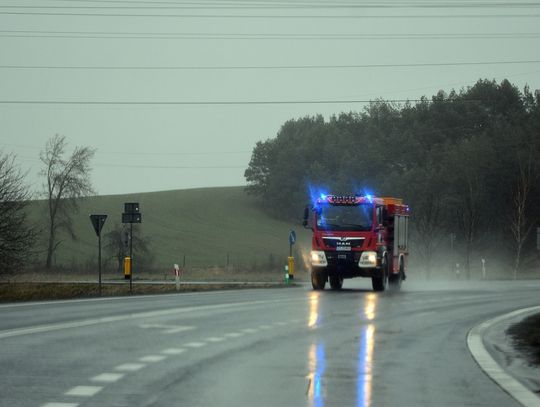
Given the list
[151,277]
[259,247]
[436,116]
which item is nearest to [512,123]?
[436,116]

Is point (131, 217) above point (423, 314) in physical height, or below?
above

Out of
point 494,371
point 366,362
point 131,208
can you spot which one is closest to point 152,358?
point 366,362

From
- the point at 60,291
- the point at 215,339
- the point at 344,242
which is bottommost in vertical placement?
the point at 215,339

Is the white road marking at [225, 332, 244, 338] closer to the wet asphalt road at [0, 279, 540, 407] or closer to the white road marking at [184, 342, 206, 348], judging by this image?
the wet asphalt road at [0, 279, 540, 407]

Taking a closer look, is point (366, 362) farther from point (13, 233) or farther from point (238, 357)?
point (13, 233)

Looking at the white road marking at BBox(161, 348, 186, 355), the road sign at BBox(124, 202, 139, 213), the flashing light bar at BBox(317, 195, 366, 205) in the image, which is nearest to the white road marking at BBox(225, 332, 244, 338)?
the white road marking at BBox(161, 348, 186, 355)

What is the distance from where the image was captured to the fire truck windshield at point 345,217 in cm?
3700

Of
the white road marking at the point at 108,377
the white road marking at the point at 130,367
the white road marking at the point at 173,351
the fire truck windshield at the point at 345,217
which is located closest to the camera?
the white road marking at the point at 108,377

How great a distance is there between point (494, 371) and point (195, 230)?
96170 millimetres

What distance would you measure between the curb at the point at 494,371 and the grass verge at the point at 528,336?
505mm

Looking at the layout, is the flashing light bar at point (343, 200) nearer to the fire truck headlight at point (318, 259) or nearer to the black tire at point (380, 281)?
the fire truck headlight at point (318, 259)

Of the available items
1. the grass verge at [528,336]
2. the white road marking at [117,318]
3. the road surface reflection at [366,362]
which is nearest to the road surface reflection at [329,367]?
the road surface reflection at [366,362]

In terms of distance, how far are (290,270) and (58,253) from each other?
1604 inches

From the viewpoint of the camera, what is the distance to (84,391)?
10.8m
